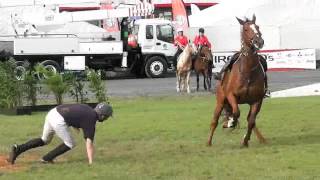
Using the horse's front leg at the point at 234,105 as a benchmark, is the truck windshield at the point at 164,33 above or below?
above

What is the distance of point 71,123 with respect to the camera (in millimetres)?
11523

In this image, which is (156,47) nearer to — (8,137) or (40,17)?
(40,17)

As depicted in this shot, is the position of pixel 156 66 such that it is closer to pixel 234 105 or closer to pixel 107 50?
pixel 107 50

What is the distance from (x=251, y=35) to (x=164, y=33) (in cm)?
2357

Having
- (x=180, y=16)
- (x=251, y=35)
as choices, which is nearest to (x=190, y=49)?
(x=180, y=16)

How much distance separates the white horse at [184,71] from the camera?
90.7 feet

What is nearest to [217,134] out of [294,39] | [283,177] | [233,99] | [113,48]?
[233,99]

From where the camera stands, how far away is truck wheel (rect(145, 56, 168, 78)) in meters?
36.2

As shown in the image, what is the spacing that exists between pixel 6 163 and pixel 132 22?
25802mm

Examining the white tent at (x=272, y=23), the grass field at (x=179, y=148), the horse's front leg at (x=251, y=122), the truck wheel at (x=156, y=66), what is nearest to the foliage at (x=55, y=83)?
the grass field at (x=179, y=148)

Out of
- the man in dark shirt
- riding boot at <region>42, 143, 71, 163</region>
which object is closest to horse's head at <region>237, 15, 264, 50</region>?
the man in dark shirt

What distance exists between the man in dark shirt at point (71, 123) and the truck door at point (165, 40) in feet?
80.2

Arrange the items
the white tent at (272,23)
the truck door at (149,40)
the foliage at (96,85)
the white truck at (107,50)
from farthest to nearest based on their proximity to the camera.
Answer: the white tent at (272,23), the truck door at (149,40), the white truck at (107,50), the foliage at (96,85)

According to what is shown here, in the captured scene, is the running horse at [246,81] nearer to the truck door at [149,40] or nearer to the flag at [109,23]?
the truck door at [149,40]
